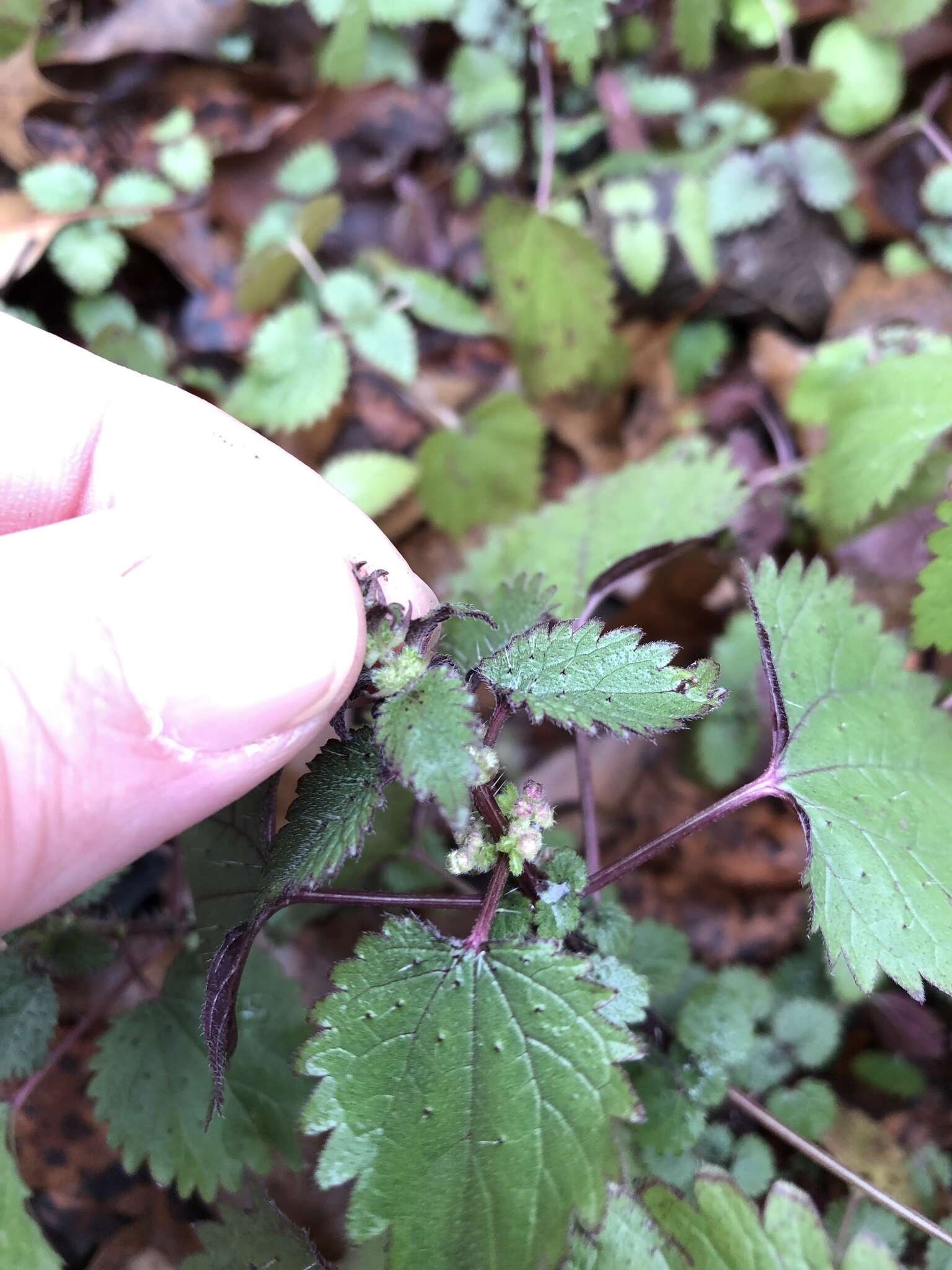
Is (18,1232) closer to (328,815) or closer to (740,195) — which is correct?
(328,815)

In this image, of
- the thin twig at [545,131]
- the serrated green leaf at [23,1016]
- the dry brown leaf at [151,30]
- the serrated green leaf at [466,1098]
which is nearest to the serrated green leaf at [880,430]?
the thin twig at [545,131]

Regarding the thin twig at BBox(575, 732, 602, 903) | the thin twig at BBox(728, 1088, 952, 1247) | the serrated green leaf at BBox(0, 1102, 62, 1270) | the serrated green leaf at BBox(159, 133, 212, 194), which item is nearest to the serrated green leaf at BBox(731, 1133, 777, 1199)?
the thin twig at BBox(728, 1088, 952, 1247)

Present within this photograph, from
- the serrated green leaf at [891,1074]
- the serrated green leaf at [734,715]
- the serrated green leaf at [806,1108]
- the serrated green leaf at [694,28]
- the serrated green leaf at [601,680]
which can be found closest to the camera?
the serrated green leaf at [601,680]

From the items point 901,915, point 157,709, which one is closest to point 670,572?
point 901,915

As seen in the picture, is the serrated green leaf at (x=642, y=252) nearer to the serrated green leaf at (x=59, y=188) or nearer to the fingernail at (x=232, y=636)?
the serrated green leaf at (x=59, y=188)

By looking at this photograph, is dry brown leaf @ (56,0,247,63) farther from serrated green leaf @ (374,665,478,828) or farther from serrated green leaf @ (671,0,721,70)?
serrated green leaf @ (374,665,478,828)

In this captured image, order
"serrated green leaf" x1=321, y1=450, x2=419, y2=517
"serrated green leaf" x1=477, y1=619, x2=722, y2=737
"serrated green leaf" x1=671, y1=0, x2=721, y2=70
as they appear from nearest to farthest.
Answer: "serrated green leaf" x1=477, y1=619, x2=722, y2=737 → "serrated green leaf" x1=671, y1=0, x2=721, y2=70 → "serrated green leaf" x1=321, y1=450, x2=419, y2=517

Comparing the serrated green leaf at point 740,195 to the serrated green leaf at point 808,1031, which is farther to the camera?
the serrated green leaf at point 740,195
